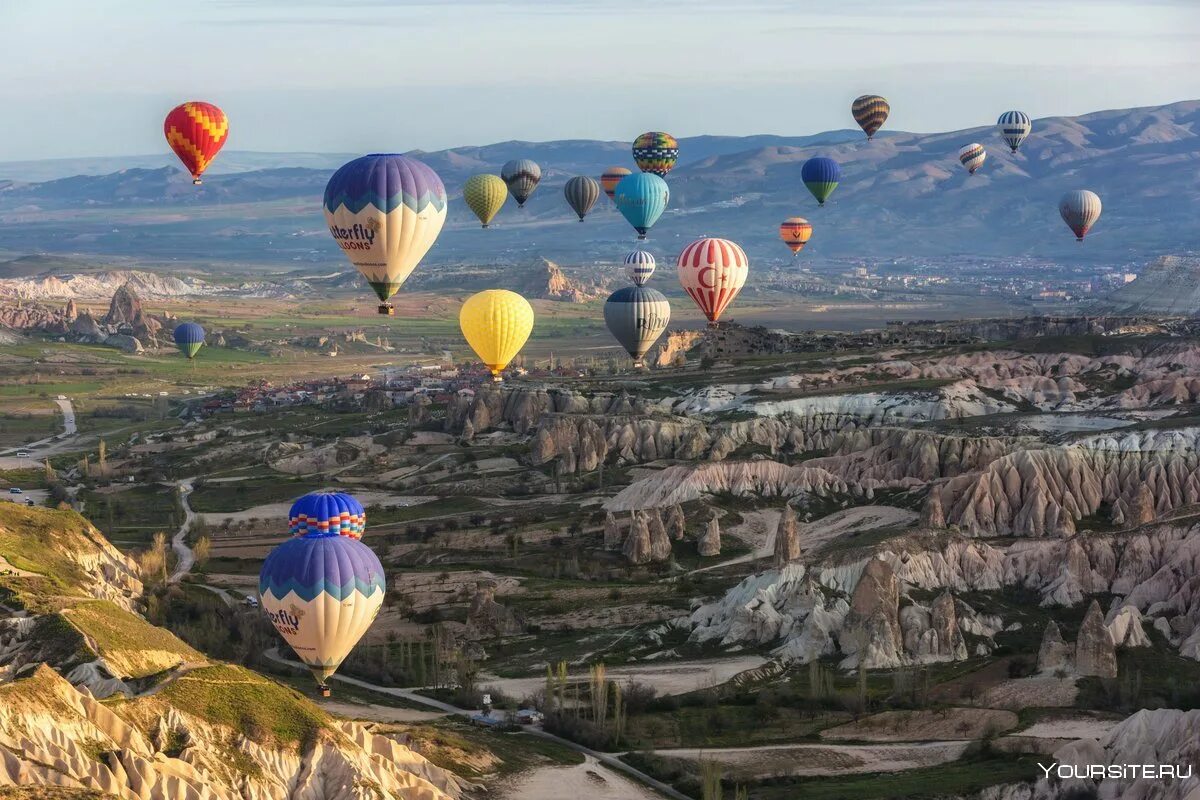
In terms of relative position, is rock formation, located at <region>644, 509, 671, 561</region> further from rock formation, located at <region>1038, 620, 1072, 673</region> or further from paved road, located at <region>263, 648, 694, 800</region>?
rock formation, located at <region>1038, 620, 1072, 673</region>

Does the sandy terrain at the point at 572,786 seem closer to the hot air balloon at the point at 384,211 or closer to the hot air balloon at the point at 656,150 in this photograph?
the hot air balloon at the point at 384,211

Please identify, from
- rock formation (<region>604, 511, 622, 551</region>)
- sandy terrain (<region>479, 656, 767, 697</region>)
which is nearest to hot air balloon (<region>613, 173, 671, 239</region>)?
rock formation (<region>604, 511, 622, 551</region>)

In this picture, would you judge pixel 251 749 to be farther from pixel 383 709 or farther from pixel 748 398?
pixel 748 398

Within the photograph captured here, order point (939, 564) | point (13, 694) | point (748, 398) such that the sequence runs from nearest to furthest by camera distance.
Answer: point (13, 694) → point (939, 564) → point (748, 398)

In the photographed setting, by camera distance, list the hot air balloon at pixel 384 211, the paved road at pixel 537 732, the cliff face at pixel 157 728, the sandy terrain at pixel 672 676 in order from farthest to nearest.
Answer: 1. the hot air balloon at pixel 384 211
2. the sandy terrain at pixel 672 676
3. the paved road at pixel 537 732
4. the cliff face at pixel 157 728

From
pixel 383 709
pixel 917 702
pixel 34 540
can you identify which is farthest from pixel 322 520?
pixel 917 702

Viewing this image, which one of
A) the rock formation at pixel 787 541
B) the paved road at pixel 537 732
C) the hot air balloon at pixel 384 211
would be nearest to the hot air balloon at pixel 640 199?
the rock formation at pixel 787 541

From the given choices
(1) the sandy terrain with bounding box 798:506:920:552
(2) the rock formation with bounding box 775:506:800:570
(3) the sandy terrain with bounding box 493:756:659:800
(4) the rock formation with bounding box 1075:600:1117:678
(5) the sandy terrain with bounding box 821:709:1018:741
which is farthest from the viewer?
(1) the sandy terrain with bounding box 798:506:920:552
